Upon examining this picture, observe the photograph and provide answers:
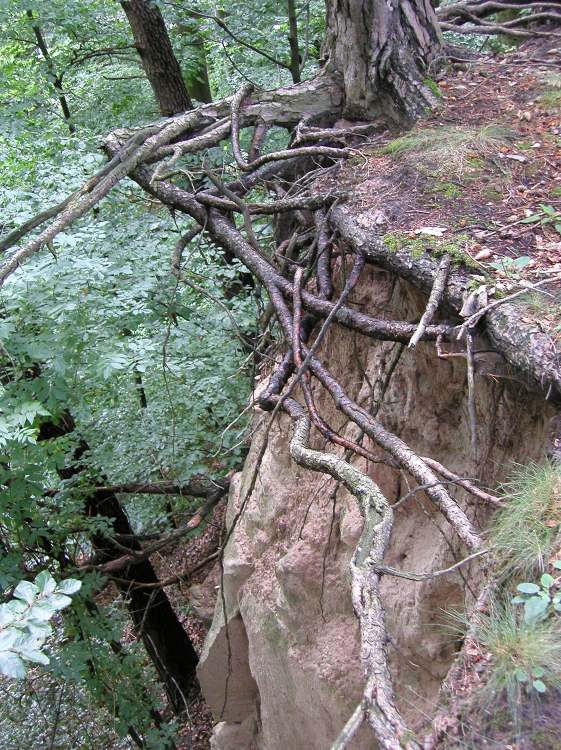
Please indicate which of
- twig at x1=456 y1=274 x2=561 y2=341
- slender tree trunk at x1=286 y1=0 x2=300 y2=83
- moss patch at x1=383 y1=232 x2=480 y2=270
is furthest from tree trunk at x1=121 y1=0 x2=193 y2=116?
twig at x1=456 y1=274 x2=561 y2=341

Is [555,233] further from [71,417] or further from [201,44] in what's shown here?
[201,44]

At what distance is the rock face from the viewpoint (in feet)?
9.52

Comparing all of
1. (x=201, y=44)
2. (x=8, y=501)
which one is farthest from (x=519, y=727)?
(x=201, y=44)

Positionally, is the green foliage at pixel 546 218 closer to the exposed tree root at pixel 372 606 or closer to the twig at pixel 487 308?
the twig at pixel 487 308

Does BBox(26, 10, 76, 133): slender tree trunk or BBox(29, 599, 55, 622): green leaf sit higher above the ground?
BBox(26, 10, 76, 133): slender tree trunk

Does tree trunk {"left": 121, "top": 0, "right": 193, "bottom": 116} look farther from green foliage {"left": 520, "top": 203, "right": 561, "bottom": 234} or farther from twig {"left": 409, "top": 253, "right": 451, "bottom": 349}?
twig {"left": 409, "top": 253, "right": 451, "bottom": 349}

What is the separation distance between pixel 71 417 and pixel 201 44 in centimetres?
523

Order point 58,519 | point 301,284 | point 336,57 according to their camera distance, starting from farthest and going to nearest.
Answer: point 58,519 → point 336,57 → point 301,284

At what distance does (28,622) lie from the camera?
2105 mm

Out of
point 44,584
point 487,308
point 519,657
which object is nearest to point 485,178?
point 487,308

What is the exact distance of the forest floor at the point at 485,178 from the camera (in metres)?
2.93

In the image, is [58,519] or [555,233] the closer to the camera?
[555,233]

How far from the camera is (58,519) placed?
613 cm

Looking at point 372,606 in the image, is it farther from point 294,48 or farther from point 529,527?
Result: point 294,48
